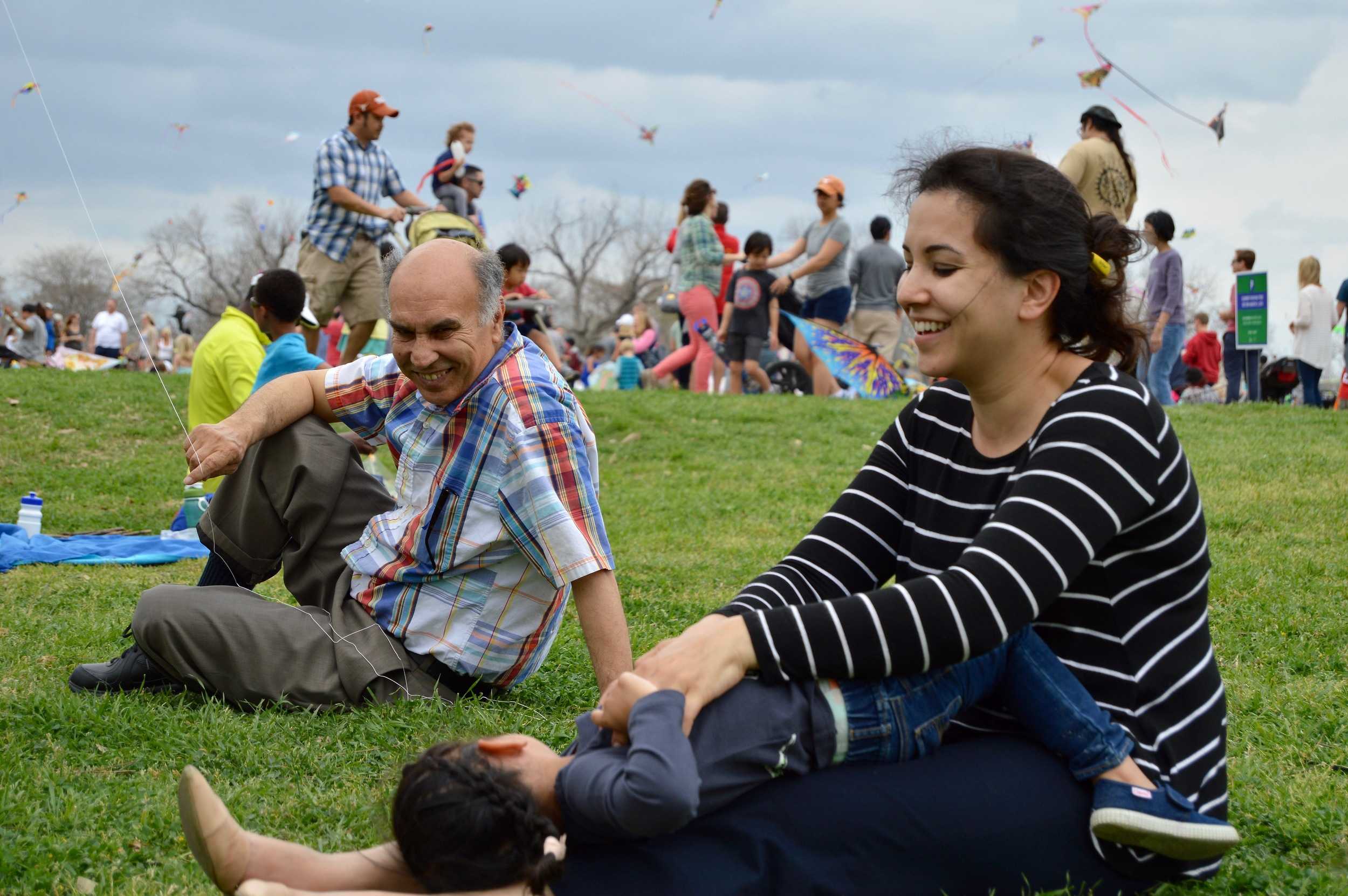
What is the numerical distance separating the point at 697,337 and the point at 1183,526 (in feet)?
40.6

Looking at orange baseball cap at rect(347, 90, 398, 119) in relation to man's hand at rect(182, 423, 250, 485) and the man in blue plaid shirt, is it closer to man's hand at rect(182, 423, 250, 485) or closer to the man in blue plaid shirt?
the man in blue plaid shirt

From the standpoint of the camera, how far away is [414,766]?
219 centimetres

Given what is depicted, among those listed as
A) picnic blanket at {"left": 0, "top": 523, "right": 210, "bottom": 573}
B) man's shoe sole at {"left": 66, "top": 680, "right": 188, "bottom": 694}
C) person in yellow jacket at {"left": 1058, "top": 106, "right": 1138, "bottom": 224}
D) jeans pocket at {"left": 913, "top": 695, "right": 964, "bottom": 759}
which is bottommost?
picnic blanket at {"left": 0, "top": 523, "right": 210, "bottom": 573}

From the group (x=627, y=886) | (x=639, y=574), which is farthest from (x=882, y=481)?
(x=639, y=574)

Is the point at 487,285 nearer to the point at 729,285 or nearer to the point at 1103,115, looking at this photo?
the point at 1103,115

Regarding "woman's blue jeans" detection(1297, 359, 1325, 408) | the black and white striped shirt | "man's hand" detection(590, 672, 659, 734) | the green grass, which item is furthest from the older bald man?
"woman's blue jeans" detection(1297, 359, 1325, 408)

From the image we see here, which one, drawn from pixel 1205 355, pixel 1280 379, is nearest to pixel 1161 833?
pixel 1280 379

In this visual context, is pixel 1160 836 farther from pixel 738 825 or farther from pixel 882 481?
pixel 882 481

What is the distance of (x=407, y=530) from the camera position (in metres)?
3.78

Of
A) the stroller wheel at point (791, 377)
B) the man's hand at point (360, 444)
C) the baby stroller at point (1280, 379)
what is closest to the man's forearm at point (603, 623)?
the man's hand at point (360, 444)

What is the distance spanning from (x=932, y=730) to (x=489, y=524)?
168 centimetres

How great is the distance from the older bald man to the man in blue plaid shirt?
5.65m

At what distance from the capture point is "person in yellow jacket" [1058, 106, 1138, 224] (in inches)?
344

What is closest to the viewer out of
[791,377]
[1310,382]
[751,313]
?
[751,313]
